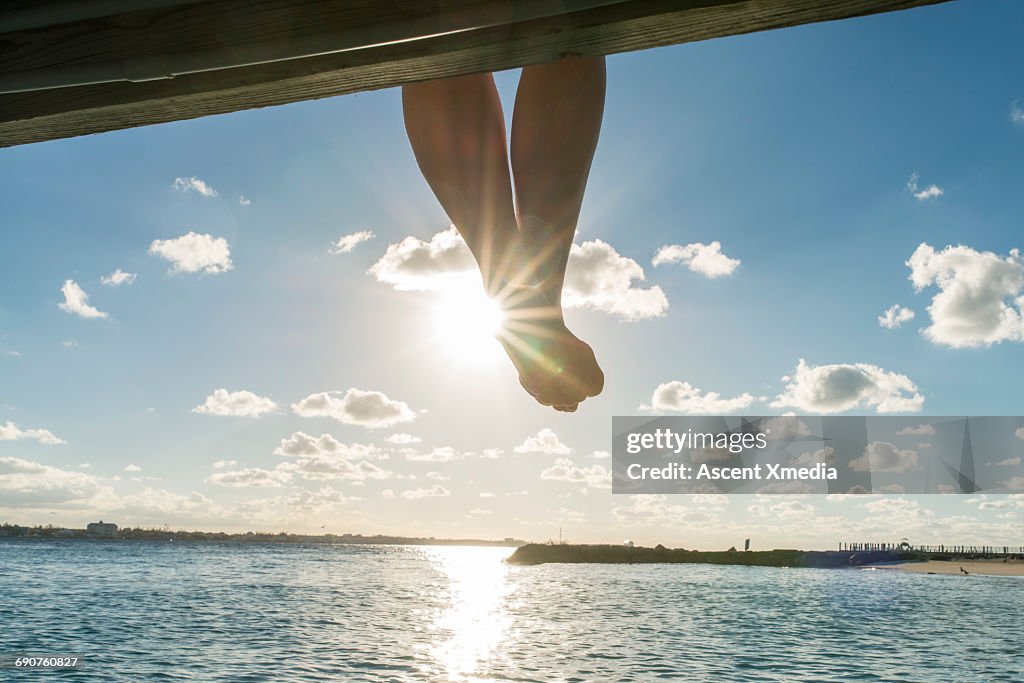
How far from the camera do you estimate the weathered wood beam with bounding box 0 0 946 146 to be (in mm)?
936

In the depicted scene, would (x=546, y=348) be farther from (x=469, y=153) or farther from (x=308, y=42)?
(x=308, y=42)

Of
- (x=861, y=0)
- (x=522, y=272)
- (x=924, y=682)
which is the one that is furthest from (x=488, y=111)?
(x=924, y=682)

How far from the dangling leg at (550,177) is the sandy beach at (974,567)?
425 feet

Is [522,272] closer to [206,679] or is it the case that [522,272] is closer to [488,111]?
[488,111]

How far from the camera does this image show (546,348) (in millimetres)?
1220

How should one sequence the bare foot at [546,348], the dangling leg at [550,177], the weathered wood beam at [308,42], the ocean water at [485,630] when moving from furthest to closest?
the ocean water at [485,630]
the bare foot at [546,348]
the dangling leg at [550,177]
the weathered wood beam at [308,42]

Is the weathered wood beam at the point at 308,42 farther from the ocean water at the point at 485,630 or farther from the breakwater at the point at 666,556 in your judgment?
the breakwater at the point at 666,556

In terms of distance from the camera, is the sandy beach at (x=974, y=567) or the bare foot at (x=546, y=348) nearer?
the bare foot at (x=546, y=348)

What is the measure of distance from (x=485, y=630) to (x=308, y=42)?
42989 mm

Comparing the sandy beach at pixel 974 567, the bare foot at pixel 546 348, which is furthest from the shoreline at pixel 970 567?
the bare foot at pixel 546 348

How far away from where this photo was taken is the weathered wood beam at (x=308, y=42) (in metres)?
0.94

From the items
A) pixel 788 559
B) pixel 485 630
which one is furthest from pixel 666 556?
pixel 485 630

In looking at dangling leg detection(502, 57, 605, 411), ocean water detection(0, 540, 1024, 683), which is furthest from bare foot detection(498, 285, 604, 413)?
ocean water detection(0, 540, 1024, 683)

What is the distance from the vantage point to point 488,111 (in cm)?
110
